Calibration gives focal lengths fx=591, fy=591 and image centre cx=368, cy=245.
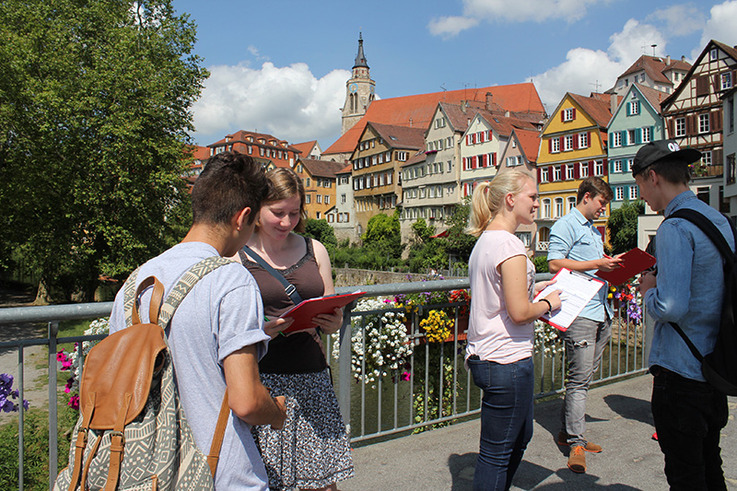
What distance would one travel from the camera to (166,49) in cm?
2503

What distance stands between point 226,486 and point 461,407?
6.96 m

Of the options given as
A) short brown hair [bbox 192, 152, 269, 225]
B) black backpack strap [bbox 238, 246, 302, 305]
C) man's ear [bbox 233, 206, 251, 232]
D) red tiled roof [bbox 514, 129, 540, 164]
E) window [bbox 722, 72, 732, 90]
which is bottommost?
black backpack strap [bbox 238, 246, 302, 305]

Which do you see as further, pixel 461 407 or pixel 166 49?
pixel 166 49

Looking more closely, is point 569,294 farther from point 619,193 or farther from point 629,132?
point 629,132

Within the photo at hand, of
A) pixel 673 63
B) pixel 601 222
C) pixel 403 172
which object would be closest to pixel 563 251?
pixel 601 222

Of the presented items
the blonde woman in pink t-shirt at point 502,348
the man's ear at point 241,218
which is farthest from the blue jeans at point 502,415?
the man's ear at point 241,218

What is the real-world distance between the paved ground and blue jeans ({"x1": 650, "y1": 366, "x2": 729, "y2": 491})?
1.19 metres

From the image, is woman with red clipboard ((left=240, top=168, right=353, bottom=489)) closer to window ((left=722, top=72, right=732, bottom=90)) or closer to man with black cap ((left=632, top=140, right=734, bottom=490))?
man with black cap ((left=632, top=140, right=734, bottom=490))

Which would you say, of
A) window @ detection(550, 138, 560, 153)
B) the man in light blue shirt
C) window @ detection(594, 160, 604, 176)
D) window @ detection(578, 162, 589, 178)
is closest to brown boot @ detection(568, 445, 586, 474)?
the man in light blue shirt

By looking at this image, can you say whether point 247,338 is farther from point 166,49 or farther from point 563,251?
point 166,49

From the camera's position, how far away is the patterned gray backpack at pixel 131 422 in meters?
1.47

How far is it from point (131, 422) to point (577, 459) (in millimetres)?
3356

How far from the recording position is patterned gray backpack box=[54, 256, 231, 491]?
4.83 feet

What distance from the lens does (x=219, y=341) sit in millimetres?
1621
